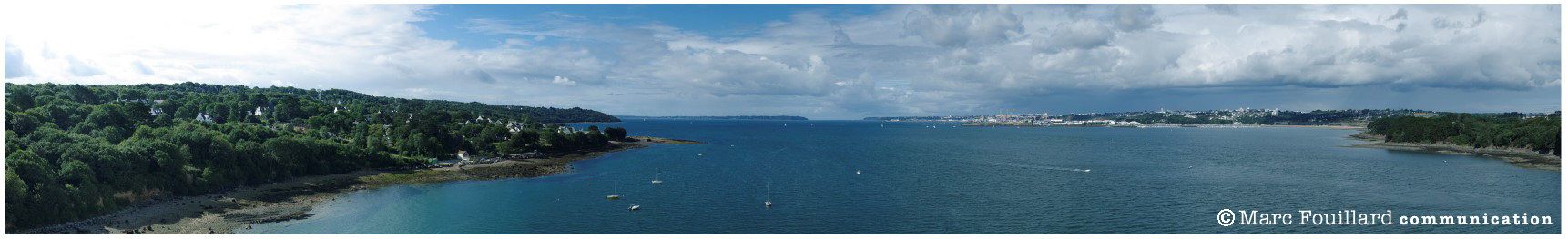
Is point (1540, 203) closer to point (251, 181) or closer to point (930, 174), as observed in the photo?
point (930, 174)

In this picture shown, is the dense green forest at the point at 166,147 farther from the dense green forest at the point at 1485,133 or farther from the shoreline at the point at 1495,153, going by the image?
the dense green forest at the point at 1485,133

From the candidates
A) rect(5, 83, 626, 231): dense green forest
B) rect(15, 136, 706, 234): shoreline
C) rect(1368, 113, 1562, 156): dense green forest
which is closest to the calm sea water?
A: rect(15, 136, 706, 234): shoreline

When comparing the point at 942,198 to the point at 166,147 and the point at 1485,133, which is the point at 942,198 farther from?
the point at 1485,133

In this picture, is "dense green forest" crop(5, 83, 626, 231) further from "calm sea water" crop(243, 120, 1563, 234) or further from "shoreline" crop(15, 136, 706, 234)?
"calm sea water" crop(243, 120, 1563, 234)

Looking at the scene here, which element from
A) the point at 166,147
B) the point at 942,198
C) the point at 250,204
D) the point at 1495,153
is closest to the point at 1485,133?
the point at 1495,153

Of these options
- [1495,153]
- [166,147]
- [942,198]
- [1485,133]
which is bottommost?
[942,198]

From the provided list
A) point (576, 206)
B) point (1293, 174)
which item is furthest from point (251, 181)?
point (1293, 174)
